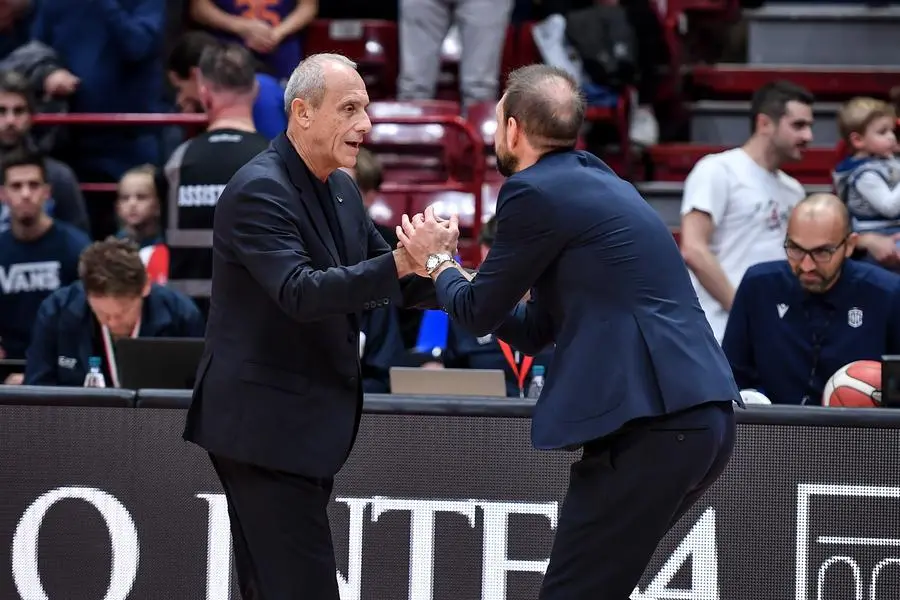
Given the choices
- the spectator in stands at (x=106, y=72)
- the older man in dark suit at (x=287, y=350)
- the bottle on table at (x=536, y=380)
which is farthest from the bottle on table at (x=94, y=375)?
the spectator in stands at (x=106, y=72)

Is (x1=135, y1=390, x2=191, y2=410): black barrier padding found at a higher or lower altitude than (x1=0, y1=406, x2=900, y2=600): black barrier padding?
higher

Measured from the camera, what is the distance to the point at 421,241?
13.5 ft

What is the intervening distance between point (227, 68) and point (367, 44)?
12.8 ft

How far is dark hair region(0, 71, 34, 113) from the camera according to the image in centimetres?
854

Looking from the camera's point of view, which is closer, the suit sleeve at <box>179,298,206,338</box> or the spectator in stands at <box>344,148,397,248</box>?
the suit sleeve at <box>179,298,206,338</box>

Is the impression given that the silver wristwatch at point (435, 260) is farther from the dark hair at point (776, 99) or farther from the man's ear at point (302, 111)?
the dark hair at point (776, 99)

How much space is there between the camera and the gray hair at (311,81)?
4.11 metres

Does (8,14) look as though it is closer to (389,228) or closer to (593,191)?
(389,228)

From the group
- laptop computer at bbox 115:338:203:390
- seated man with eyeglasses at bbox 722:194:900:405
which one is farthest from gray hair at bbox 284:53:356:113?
seated man with eyeglasses at bbox 722:194:900:405

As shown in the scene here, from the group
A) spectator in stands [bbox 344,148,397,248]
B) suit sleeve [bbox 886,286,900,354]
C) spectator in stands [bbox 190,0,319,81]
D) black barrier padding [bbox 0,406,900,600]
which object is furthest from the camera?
spectator in stands [bbox 190,0,319,81]

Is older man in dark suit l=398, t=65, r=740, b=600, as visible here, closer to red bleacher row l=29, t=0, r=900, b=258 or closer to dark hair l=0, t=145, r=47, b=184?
red bleacher row l=29, t=0, r=900, b=258

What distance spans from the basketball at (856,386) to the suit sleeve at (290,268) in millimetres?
2213

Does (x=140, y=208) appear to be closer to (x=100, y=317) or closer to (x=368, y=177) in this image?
(x=368, y=177)

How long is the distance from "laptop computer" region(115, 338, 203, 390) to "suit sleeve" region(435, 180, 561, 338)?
1.86m
